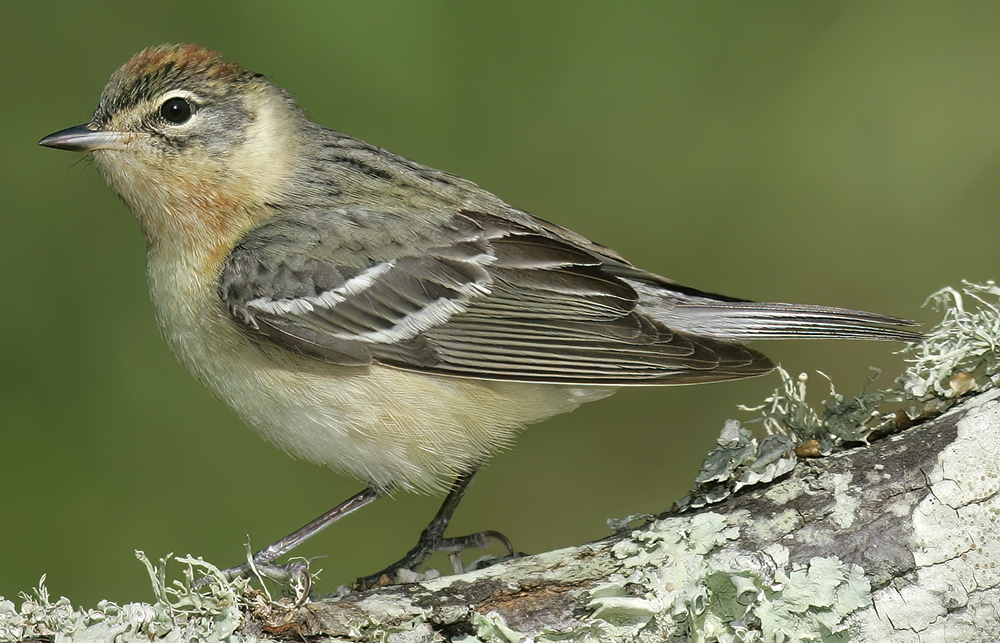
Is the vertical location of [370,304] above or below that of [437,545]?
above

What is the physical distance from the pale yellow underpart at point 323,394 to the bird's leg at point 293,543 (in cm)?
15

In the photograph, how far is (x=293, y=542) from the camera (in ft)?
11.1

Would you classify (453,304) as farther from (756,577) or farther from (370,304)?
(756,577)

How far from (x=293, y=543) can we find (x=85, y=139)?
68.8 inches

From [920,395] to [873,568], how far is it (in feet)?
1.84

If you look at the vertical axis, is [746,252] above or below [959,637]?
above

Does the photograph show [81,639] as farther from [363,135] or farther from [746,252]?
[746,252]

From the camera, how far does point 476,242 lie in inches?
147

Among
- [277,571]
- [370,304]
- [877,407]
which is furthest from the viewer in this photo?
[370,304]

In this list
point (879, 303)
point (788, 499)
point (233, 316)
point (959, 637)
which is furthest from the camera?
point (879, 303)

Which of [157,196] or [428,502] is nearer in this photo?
[157,196]

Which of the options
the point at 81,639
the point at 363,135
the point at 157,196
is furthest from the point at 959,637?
the point at 363,135

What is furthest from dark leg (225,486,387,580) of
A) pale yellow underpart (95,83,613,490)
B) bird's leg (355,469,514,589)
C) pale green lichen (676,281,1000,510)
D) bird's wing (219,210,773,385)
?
pale green lichen (676,281,1000,510)

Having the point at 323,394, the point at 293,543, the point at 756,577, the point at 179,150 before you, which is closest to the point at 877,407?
the point at 756,577
